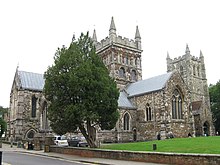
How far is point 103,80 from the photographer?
24750 mm

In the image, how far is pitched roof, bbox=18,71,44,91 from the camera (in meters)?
44.7

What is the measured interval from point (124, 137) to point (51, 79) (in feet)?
72.0

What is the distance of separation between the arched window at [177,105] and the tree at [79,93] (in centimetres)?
1947

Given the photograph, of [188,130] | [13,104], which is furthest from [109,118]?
[13,104]

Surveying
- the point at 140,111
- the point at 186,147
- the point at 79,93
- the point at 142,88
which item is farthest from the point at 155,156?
the point at 142,88

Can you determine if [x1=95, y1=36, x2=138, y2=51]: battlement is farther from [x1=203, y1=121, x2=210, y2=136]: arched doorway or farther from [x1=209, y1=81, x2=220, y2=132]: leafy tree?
[x1=209, y1=81, x2=220, y2=132]: leafy tree

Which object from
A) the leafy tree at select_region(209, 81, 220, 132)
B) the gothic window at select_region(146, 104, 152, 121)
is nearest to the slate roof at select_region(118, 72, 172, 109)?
the gothic window at select_region(146, 104, 152, 121)

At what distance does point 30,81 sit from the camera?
1822 inches

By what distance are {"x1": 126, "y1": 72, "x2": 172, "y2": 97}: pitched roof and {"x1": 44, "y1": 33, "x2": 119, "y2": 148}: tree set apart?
1830cm

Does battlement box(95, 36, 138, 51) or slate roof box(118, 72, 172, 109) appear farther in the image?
battlement box(95, 36, 138, 51)

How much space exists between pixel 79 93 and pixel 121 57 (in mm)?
33428

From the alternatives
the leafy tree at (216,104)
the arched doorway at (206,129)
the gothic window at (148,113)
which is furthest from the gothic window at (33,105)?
the leafy tree at (216,104)

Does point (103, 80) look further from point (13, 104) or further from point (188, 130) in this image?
point (13, 104)

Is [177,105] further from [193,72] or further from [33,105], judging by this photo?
[193,72]
